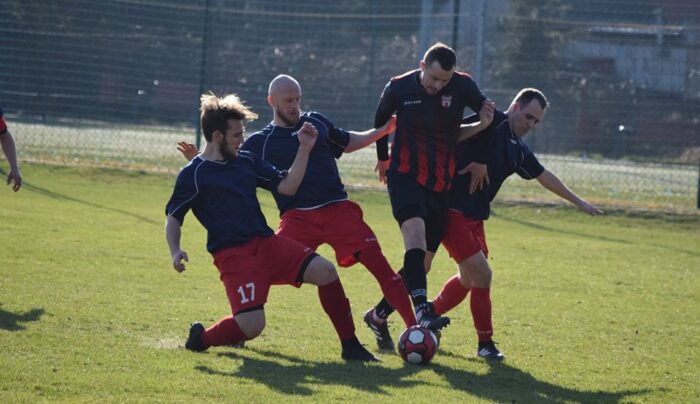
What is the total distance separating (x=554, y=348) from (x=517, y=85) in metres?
11.6

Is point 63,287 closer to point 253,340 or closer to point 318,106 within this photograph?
point 253,340

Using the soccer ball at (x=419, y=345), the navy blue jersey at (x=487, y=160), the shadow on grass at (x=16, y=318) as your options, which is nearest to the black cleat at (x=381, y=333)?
the soccer ball at (x=419, y=345)

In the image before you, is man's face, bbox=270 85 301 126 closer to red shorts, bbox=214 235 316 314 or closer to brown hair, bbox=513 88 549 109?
red shorts, bbox=214 235 316 314

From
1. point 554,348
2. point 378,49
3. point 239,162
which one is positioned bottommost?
point 554,348

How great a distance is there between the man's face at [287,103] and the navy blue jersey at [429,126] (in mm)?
649

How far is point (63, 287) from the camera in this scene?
7.89 m

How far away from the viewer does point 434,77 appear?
6.66m

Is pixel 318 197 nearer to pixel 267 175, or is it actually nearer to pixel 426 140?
pixel 267 175

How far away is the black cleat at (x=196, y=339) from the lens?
20.2 feet

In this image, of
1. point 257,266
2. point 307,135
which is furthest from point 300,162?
point 257,266

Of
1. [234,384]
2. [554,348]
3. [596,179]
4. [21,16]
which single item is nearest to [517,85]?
[596,179]

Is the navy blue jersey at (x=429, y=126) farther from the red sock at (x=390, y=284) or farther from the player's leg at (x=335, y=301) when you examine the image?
the player's leg at (x=335, y=301)

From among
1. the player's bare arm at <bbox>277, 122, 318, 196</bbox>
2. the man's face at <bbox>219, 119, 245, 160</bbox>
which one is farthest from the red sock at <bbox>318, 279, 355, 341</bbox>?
the man's face at <bbox>219, 119, 245, 160</bbox>

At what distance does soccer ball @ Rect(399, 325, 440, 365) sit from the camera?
6090mm
